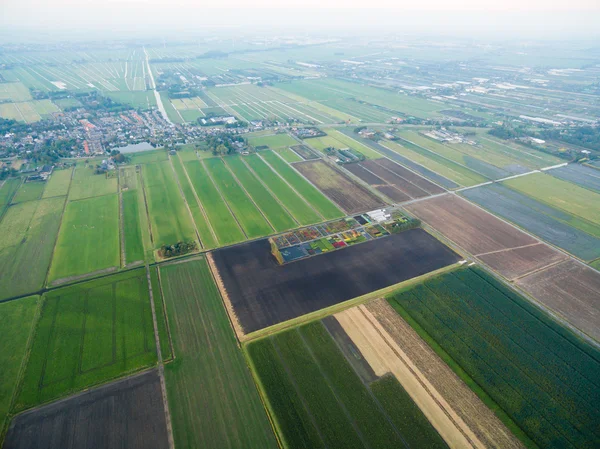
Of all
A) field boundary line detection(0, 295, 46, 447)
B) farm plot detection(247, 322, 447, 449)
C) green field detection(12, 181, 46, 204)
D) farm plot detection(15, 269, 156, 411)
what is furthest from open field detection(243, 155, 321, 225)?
green field detection(12, 181, 46, 204)

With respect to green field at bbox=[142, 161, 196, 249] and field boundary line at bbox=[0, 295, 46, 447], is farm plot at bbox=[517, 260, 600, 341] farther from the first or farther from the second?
field boundary line at bbox=[0, 295, 46, 447]

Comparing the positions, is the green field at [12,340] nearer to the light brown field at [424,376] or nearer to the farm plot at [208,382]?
the farm plot at [208,382]

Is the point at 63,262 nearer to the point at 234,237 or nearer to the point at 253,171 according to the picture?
the point at 234,237

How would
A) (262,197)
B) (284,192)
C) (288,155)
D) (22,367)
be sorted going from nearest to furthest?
(22,367)
(262,197)
(284,192)
(288,155)

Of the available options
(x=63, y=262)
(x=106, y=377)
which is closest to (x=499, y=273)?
(x=106, y=377)

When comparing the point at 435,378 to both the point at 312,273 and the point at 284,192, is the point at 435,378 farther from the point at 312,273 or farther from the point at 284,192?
the point at 284,192

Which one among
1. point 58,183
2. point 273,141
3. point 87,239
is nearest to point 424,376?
point 87,239
